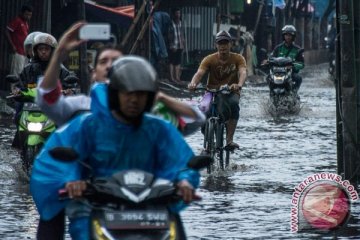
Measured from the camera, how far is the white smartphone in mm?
5770

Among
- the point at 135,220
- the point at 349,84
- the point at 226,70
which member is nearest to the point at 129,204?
the point at 135,220

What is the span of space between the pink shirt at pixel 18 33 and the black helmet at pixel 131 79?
19.8m

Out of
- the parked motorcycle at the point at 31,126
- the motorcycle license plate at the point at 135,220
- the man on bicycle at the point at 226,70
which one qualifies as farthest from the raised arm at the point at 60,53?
the man on bicycle at the point at 226,70

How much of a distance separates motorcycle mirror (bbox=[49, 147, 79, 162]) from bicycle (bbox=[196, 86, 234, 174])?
969cm

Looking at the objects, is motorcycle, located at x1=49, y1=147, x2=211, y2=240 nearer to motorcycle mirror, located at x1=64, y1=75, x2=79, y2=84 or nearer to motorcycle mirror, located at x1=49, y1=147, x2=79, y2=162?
motorcycle mirror, located at x1=49, y1=147, x2=79, y2=162

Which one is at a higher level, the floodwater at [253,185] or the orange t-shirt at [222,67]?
the orange t-shirt at [222,67]

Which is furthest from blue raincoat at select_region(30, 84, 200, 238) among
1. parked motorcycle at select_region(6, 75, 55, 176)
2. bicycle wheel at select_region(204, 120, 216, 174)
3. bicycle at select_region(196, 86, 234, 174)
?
bicycle wheel at select_region(204, 120, 216, 174)

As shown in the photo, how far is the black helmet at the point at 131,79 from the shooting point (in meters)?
5.80

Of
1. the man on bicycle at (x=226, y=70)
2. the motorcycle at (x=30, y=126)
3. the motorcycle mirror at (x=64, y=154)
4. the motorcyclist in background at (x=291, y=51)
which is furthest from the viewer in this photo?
the motorcyclist in background at (x=291, y=51)

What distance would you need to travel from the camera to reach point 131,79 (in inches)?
229

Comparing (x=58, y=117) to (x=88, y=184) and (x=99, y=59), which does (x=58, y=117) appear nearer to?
(x=99, y=59)

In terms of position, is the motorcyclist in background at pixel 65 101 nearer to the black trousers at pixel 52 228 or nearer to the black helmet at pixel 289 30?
the black trousers at pixel 52 228

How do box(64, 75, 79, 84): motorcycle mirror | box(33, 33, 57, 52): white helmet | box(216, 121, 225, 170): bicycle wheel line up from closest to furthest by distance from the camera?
box(64, 75, 79, 84): motorcycle mirror → box(33, 33, 57, 52): white helmet → box(216, 121, 225, 170): bicycle wheel

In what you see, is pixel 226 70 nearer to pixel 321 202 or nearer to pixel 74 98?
pixel 321 202
